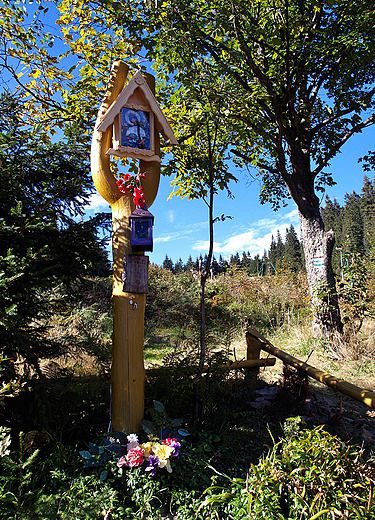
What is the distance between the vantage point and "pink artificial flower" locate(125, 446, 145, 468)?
86.4 inches

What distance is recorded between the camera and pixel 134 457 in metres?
2.21

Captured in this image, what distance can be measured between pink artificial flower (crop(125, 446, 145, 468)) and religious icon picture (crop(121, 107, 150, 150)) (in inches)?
98.6

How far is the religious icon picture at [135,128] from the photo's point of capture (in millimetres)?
2799

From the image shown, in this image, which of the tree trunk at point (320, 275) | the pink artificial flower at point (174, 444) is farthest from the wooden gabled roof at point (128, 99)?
the tree trunk at point (320, 275)

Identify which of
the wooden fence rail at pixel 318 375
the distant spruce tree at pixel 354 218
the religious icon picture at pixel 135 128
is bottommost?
the wooden fence rail at pixel 318 375

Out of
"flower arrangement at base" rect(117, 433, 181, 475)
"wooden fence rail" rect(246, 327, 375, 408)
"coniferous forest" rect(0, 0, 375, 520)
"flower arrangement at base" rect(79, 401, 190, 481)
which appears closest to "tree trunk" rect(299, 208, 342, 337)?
"coniferous forest" rect(0, 0, 375, 520)

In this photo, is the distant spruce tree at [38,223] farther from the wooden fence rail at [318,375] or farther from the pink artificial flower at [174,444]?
the wooden fence rail at [318,375]

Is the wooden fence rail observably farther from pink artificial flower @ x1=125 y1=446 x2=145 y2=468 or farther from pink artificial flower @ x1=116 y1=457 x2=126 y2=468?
pink artificial flower @ x1=116 y1=457 x2=126 y2=468

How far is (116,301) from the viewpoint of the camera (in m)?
2.71

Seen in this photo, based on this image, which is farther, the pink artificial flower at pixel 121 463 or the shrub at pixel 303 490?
the pink artificial flower at pixel 121 463

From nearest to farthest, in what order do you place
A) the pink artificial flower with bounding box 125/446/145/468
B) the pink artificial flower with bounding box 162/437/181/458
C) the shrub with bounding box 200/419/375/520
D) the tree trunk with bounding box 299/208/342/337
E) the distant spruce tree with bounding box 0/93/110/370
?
the shrub with bounding box 200/419/375/520
the pink artificial flower with bounding box 125/446/145/468
the pink artificial flower with bounding box 162/437/181/458
the distant spruce tree with bounding box 0/93/110/370
the tree trunk with bounding box 299/208/342/337

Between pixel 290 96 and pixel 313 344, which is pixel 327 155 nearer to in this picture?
pixel 290 96

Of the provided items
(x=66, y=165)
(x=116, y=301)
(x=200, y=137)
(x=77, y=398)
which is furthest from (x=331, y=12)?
(x=77, y=398)

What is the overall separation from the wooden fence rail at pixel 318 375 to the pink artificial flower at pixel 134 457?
1.90 meters
